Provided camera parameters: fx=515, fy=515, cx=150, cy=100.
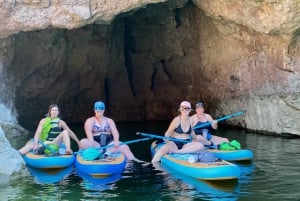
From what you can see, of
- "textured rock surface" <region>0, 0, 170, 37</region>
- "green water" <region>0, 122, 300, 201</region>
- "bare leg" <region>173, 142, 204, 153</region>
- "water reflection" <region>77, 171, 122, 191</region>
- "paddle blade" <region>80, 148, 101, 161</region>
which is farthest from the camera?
"textured rock surface" <region>0, 0, 170, 37</region>

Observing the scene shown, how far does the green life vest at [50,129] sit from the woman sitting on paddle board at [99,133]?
0.56 metres

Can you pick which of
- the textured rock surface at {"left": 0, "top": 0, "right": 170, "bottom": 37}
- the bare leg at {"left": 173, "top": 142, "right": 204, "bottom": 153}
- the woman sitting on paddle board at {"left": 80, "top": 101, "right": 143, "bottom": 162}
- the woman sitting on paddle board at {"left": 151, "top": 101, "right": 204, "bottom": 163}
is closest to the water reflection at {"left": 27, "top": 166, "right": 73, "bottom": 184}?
the woman sitting on paddle board at {"left": 80, "top": 101, "right": 143, "bottom": 162}

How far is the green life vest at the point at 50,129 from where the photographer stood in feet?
34.1

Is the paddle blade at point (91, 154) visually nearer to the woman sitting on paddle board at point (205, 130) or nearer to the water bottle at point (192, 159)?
the water bottle at point (192, 159)

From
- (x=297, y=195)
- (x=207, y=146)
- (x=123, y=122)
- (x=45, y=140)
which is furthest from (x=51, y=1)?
(x=123, y=122)

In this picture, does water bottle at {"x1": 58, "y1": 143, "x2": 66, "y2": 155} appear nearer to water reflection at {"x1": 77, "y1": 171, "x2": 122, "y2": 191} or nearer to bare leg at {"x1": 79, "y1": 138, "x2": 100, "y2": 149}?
bare leg at {"x1": 79, "y1": 138, "x2": 100, "y2": 149}

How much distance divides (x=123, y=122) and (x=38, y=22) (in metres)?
8.82

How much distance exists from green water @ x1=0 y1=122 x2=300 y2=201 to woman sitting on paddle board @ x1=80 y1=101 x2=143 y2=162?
58cm

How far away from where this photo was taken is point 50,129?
10391 millimetres

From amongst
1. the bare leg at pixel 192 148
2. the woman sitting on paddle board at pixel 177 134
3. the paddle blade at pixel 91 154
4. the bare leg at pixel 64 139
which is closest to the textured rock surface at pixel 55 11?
the bare leg at pixel 64 139

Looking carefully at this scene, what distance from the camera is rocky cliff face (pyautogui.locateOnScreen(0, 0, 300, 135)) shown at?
40.6ft

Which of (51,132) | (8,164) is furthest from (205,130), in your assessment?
(8,164)

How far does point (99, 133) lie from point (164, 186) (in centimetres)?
265

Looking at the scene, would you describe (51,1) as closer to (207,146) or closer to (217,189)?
(207,146)
